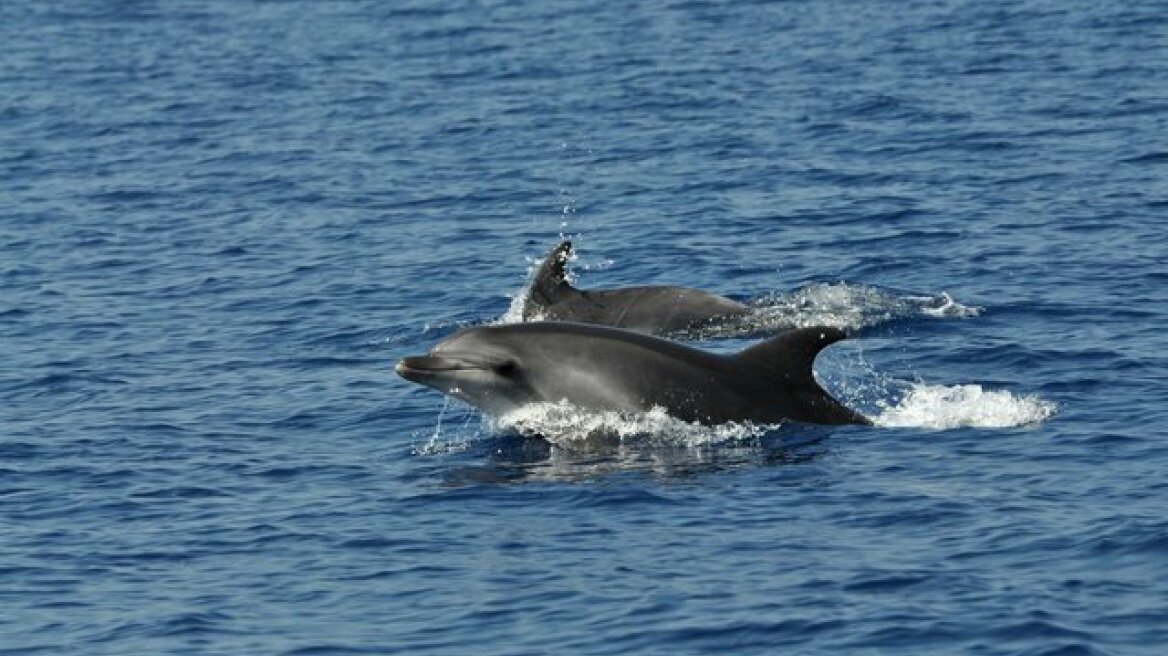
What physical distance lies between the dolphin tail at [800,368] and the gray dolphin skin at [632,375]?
0.01 metres

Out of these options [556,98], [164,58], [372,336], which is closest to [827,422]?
[372,336]

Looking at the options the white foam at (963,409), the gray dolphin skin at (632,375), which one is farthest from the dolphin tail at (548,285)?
the gray dolphin skin at (632,375)

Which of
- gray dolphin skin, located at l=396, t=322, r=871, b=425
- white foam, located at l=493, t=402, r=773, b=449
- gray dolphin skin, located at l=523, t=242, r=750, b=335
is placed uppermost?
gray dolphin skin, located at l=396, t=322, r=871, b=425

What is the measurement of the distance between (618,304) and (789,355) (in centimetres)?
778

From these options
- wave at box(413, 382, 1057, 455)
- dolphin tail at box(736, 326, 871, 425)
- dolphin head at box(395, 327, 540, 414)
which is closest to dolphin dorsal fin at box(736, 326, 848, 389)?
dolphin tail at box(736, 326, 871, 425)

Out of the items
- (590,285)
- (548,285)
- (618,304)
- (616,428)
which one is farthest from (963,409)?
(590,285)

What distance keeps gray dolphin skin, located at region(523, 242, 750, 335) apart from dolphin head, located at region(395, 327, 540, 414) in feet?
21.5

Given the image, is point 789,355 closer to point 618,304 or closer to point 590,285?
point 618,304

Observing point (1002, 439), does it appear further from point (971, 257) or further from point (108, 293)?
point (108, 293)

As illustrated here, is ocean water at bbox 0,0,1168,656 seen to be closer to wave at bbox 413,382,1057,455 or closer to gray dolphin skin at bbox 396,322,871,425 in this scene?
wave at bbox 413,382,1057,455

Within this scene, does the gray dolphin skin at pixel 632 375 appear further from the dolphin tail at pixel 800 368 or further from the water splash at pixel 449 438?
the water splash at pixel 449 438

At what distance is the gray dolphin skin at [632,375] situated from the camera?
25984 mm

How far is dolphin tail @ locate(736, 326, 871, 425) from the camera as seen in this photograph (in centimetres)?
2573

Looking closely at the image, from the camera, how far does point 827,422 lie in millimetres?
26297
